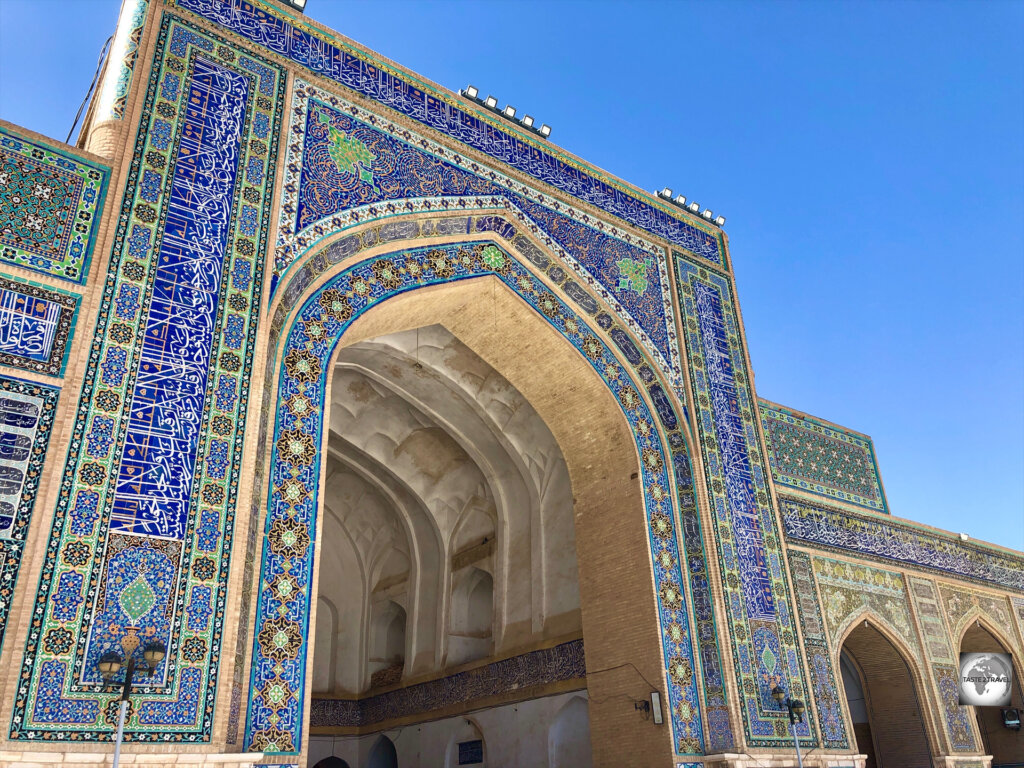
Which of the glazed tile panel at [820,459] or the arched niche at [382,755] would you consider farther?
the arched niche at [382,755]

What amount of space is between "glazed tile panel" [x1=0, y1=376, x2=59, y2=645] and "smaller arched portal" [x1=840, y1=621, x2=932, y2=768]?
7.30m

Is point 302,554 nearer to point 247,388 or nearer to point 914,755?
point 247,388

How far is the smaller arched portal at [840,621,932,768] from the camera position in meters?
8.86

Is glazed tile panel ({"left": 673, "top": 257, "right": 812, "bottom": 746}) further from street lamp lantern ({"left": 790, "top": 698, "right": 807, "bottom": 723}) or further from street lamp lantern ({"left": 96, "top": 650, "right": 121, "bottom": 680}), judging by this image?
street lamp lantern ({"left": 96, "top": 650, "right": 121, "bottom": 680})

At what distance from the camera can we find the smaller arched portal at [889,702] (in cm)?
886

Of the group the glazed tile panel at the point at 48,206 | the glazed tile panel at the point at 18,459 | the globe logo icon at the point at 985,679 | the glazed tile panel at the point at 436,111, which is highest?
the glazed tile panel at the point at 436,111

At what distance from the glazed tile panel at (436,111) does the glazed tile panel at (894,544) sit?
2.77m

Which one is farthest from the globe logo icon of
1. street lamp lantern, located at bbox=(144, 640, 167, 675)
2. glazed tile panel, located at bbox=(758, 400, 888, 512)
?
street lamp lantern, located at bbox=(144, 640, 167, 675)

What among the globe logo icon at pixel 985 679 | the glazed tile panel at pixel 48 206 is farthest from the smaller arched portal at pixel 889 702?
the glazed tile panel at pixel 48 206

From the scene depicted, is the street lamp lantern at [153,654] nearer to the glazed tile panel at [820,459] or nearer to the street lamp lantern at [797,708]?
the street lamp lantern at [797,708]

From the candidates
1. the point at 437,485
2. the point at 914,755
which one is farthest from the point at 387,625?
the point at 914,755

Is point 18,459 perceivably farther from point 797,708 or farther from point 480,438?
point 480,438

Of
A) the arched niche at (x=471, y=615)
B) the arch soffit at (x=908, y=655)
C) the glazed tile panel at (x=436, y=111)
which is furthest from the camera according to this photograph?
the arched niche at (x=471, y=615)

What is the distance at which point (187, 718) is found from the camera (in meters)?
4.33
